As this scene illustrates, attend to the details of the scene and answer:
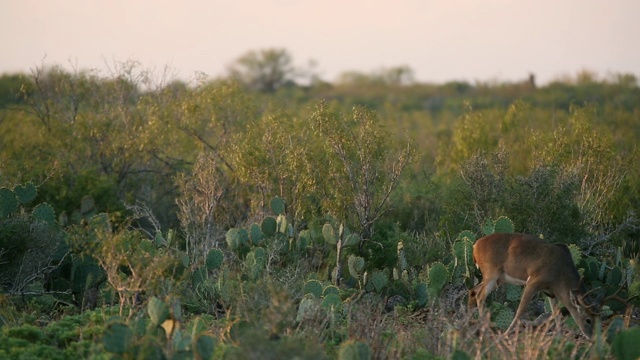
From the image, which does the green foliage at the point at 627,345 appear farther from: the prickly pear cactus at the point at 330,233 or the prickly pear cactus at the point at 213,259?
the prickly pear cactus at the point at 213,259

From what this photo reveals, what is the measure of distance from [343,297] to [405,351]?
7.98 feet

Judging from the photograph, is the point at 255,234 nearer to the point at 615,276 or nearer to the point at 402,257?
the point at 402,257

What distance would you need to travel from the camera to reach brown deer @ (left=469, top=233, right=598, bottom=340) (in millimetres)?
8523

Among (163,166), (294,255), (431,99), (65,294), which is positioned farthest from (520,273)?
(431,99)

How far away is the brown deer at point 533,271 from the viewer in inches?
336

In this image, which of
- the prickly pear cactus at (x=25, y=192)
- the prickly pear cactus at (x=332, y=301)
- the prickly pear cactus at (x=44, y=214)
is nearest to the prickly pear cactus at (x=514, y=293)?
the prickly pear cactus at (x=332, y=301)

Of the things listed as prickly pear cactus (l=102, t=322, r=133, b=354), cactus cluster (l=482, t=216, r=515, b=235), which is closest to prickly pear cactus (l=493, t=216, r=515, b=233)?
cactus cluster (l=482, t=216, r=515, b=235)

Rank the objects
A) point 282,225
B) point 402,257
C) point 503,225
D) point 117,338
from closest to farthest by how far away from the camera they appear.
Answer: point 117,338, point 503,225, point 402,257, point 282,225

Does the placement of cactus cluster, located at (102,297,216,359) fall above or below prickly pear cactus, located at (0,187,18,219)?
below

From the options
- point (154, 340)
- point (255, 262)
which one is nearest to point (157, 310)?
point (154, 340)

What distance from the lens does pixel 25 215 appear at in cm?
1106

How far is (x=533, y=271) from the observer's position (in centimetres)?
880

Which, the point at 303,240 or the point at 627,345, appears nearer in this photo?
the point at 627,345

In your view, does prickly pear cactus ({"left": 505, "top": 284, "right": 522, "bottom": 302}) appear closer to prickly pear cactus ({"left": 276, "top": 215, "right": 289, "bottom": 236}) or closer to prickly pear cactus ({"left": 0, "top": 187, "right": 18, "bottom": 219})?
prickly pear cactus ({"left": 276, "top": 215, "right": 289, "bottom": 236})
